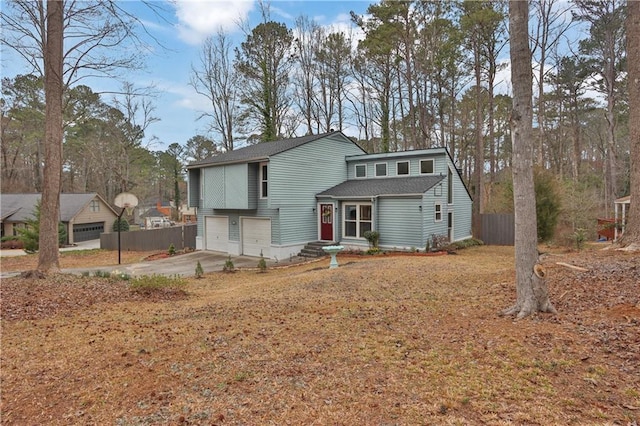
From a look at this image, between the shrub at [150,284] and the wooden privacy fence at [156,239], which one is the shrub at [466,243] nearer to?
the shrub at [150,284]

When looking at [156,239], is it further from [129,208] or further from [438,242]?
[438,242]

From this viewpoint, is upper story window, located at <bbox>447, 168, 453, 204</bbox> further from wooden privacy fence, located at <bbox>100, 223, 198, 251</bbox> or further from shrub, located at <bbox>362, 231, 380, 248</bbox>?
wooden privacy fence, located at <bbox>100, 223, 198, 251</bbox>

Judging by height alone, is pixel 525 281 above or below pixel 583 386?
above

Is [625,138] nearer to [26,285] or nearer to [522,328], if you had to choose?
[522,328]

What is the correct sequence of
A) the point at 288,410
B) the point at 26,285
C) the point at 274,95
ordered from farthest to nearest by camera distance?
the point at 274,95 → the point at 26,285 → the point at 288,410

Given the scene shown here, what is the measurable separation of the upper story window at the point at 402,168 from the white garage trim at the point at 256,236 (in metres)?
7.15

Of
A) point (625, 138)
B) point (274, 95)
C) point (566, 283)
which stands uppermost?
point (274, 95)

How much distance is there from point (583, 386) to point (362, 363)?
191 centimetres

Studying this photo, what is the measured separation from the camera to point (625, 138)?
29625 millimetres

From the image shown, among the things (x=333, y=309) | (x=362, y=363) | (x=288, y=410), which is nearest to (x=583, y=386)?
(x=362, y=363)

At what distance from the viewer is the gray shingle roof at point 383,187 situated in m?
15.6

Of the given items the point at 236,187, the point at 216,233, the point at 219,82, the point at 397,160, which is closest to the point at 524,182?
the point at 397,160

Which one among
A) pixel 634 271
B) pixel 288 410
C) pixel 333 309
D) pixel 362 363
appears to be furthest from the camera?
pixel 634 271

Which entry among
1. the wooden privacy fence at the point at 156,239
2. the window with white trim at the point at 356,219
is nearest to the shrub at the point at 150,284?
the window with white trim at the point at 356,219
